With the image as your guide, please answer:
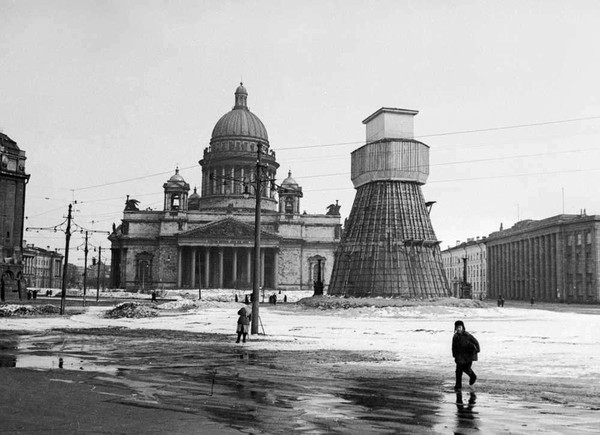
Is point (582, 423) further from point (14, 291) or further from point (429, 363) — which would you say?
point (14, 291)

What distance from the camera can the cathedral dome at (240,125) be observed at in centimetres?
12925

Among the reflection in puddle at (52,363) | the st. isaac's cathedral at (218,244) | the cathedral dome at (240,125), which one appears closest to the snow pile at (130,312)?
the reflection in puddle at (52,363)

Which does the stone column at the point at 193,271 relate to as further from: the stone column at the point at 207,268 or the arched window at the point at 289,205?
the arched window at the point at 289,205

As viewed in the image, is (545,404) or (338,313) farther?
(338,313)

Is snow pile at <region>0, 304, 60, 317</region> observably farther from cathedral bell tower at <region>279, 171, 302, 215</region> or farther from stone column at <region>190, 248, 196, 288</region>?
cathedral bell tower at <region>279, 171, 302, 215</region>

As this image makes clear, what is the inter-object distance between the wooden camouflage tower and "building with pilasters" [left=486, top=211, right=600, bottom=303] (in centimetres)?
3912

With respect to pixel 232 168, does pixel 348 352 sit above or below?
below

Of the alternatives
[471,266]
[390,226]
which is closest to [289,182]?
[471,266]

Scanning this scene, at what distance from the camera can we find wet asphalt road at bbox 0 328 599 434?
31.9 ft

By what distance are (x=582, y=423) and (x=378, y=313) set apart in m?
37.2

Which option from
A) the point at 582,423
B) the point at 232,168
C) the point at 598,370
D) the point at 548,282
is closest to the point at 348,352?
the point at 598,370

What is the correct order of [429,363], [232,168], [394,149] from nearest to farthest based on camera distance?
[429,363]
[394,149]
[232,168]

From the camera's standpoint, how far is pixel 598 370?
1655 centimetres

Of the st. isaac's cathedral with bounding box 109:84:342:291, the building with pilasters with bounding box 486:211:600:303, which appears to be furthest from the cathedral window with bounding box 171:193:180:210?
the building with pilasters with bounding box 486:211:600:303
